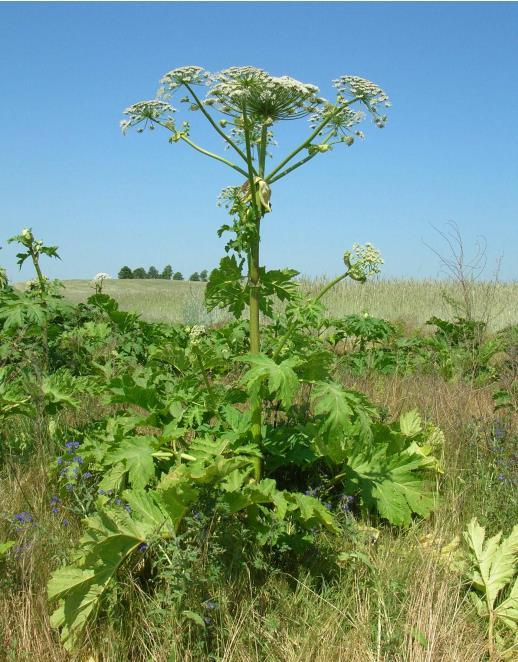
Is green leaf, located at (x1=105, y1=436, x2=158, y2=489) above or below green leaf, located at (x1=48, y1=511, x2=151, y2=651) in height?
above

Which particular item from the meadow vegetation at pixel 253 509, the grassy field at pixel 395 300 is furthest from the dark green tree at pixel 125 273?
the meadow vegetation at pixel 253 509

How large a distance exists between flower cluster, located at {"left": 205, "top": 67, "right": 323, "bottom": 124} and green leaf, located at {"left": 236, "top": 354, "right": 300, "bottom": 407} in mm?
1104

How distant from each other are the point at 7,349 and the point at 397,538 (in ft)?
9.83

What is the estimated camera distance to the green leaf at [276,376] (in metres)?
2.77

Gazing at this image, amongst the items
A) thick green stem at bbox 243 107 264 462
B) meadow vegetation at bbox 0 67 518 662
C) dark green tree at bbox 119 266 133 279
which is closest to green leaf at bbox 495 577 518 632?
meadow vegetation at bbox 0 67 518 662

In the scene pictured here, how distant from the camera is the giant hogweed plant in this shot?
8.96 feet

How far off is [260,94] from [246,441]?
1595 mm

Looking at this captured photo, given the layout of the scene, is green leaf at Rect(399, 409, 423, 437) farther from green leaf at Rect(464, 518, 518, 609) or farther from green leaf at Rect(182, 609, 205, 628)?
green leaf at Rect(182, 609, 205, 628)

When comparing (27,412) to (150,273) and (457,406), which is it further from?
Answer: (150,273)

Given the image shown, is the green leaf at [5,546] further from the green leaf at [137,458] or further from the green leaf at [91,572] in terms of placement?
the green leaf at [137,458]

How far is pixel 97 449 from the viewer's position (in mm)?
3488

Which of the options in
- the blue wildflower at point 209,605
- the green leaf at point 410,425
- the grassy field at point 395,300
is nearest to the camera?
the blue wildflower at point 209,605

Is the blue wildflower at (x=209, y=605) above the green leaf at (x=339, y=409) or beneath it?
beneath

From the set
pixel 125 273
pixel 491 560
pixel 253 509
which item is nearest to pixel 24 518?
pixel 253 509
